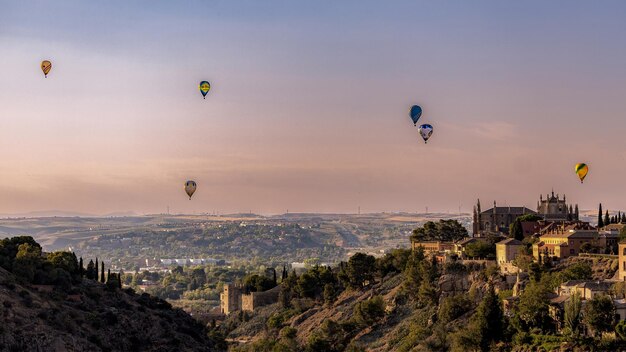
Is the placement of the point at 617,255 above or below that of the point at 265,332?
above

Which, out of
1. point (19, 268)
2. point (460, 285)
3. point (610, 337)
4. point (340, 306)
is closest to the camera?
point (610, 337)

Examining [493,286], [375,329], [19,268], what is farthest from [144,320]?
[493,286]

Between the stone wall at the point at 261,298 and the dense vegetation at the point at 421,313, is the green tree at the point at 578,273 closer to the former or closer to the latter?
the dense vegetation at the point at 421,313

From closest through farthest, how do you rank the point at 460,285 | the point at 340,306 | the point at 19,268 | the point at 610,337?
the point at 610,337
the point at 19,268
the point at 460,285
the point at 340,306

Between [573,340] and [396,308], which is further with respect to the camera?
[396,308]

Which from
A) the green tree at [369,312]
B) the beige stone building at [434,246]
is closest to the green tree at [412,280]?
the green tree at [369,312]

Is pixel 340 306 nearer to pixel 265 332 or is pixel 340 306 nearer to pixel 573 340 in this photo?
pixel 265 332
